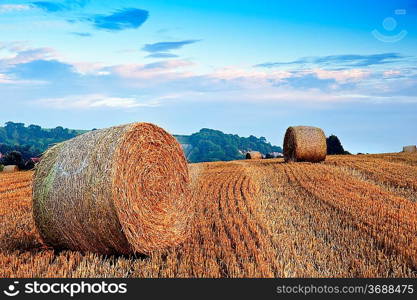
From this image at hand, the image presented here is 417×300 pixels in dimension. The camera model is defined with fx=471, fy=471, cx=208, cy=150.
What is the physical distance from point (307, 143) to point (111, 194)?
17.4 metres

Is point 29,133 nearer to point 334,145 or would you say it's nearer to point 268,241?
point 334,145

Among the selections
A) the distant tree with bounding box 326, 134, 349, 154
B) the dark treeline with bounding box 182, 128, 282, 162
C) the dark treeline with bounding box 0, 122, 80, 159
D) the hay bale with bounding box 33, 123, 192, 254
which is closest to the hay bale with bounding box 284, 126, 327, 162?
the hay bale with bounding box 33, 123, 192, 254

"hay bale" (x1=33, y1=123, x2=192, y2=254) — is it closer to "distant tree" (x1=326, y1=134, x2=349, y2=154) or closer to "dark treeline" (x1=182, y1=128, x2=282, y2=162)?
"distant tree" (x1=326, y1=134, x2=349, y2=154)

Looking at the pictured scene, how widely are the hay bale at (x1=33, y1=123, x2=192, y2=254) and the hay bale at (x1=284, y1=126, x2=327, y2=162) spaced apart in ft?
50.7

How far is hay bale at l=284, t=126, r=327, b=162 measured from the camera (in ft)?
74.9

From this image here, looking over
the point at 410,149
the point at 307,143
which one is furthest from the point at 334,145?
the point at 307,143

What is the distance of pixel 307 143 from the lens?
2292 cm

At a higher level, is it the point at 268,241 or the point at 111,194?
the point at 111,194

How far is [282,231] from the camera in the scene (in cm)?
833

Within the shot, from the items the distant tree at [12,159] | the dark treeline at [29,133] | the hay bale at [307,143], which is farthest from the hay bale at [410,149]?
the dark treeline at [29,133]

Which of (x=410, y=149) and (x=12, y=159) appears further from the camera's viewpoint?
(x=12, y=159)

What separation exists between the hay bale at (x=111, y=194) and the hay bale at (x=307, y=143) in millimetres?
15445

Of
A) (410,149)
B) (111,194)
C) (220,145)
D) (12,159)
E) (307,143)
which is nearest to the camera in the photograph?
(111,194)

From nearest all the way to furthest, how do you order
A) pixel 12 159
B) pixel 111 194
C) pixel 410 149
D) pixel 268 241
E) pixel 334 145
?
pixel 111 194, pixel 268 241, pixel 410 149, pixel 12 159, pixel 334 145
